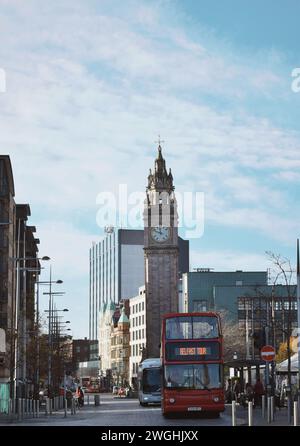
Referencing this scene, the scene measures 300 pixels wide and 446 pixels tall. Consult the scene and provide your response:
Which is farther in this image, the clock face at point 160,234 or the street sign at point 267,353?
the clock face at point 160,234

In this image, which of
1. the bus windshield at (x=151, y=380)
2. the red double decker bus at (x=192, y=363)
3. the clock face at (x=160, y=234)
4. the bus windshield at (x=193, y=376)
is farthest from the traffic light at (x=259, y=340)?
the clock face at (x=160, y=234)

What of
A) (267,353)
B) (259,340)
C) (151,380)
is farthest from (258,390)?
(259,340)

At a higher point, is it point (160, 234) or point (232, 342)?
point (160, 234)

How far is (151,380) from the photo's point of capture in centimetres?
7281

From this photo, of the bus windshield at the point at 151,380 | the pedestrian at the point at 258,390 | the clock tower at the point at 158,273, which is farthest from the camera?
the clock tower at the point at 158,273

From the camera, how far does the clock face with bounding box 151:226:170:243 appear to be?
171m

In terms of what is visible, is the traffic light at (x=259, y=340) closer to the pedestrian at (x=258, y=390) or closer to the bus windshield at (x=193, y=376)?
the bus windshield at (x=193, y=376)

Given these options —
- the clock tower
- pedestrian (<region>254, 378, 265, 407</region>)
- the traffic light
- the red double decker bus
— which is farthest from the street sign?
the clock tower

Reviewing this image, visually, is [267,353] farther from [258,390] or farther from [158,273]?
[158,273]

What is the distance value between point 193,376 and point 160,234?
128 meters

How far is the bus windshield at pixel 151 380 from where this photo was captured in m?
72.8

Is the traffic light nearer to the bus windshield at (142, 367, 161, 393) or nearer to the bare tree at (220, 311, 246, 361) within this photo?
the bus windshield at (142, 367, 161, 393)

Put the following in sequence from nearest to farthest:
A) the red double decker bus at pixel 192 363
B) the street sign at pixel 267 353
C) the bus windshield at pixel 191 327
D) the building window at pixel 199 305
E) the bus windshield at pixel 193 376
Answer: the street sign at pixel 267 353, the bus windshield at pixel 191 327, the red double decker bus at pixel 192 363, the bus windshield at pixel 193 376, the building window at pixel 199 305
